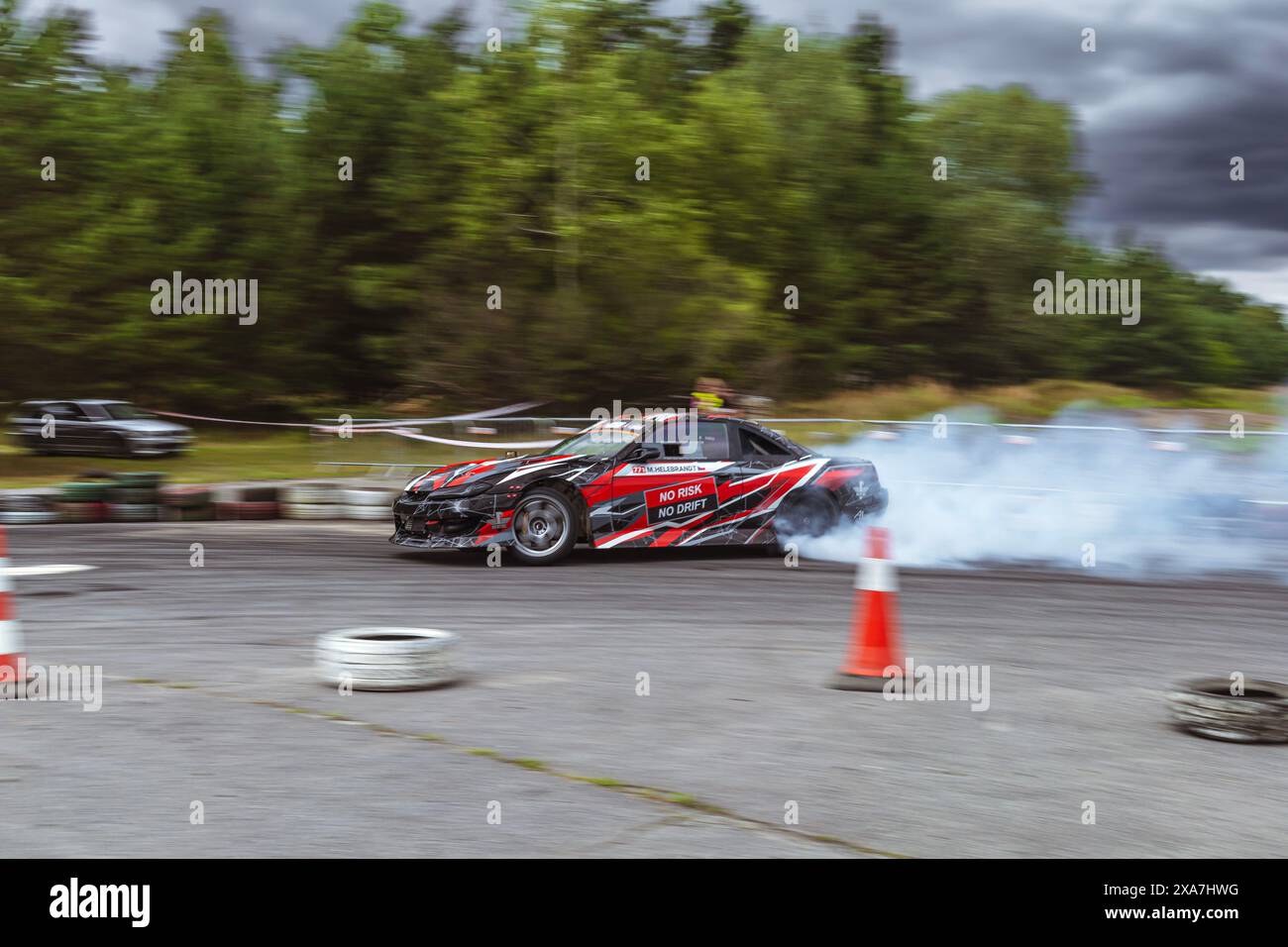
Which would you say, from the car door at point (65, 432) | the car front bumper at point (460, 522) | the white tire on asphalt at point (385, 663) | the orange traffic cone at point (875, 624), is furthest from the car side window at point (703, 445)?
the car door at point (65, 432)

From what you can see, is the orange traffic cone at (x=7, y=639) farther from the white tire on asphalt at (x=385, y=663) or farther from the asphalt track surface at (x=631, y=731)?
the white tire on asphalt at (x=385, y=663)

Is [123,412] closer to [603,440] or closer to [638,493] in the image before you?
[603,440]

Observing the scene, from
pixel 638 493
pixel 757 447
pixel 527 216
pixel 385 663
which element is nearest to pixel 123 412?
pixel 527 216

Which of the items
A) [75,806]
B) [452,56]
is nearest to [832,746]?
[75,806]

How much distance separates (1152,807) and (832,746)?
1.38 meters

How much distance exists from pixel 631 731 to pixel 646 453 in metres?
5.85

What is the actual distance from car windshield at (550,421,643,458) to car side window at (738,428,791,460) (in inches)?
41.1

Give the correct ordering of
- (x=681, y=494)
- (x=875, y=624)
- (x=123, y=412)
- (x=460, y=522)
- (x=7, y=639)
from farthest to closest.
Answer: (x=123, y=412) < (x=681, y=494) < (x=460, y=522) < (x=875, y=624) < (x=7, y=639)

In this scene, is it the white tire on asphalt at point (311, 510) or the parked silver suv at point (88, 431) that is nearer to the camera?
the white tire on asphalt at point (311, 510)

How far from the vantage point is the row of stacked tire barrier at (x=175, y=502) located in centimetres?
1541

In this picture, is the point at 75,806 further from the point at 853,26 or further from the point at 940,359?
the point at 853,26

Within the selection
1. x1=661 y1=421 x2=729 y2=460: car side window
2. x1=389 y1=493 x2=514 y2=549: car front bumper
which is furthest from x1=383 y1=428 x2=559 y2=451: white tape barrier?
x1=389 y1=493 x2=514 y2=549: car front bumper

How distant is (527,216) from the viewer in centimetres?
3052

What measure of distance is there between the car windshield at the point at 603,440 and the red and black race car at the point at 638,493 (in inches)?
0.5
